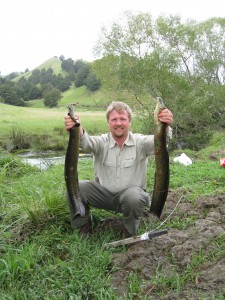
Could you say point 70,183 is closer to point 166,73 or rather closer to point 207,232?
point 207,232

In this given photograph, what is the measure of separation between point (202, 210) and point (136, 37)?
21588 mm

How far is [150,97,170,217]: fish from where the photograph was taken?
12.6ft

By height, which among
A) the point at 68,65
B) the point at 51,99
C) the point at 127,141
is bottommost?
the point at 127,141

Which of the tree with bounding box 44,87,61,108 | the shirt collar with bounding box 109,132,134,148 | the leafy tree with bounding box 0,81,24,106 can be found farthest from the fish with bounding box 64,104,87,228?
the leafy tree with bounding box 0,81,24,106

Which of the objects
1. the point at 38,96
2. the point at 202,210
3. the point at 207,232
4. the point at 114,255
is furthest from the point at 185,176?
the point at 38,96

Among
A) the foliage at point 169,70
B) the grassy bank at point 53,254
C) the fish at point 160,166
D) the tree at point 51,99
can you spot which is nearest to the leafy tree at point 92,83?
the tree at point 51,99

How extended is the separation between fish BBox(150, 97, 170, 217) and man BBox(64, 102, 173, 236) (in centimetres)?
14

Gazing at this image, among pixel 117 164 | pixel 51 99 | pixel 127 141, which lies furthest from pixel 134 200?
pixel 51 99

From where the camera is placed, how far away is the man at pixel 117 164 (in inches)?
163

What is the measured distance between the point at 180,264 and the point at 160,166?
1.19 m

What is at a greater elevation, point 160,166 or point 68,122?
point 68,122

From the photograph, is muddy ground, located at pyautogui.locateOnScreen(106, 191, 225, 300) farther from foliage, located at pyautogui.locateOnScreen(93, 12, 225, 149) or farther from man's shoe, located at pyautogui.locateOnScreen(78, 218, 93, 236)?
foliage, located at pyautogui.locateOnScreen(93, 12, 225, 149)

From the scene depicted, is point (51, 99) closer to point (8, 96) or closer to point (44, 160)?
point (8, 96)

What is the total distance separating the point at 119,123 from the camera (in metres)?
4.12
